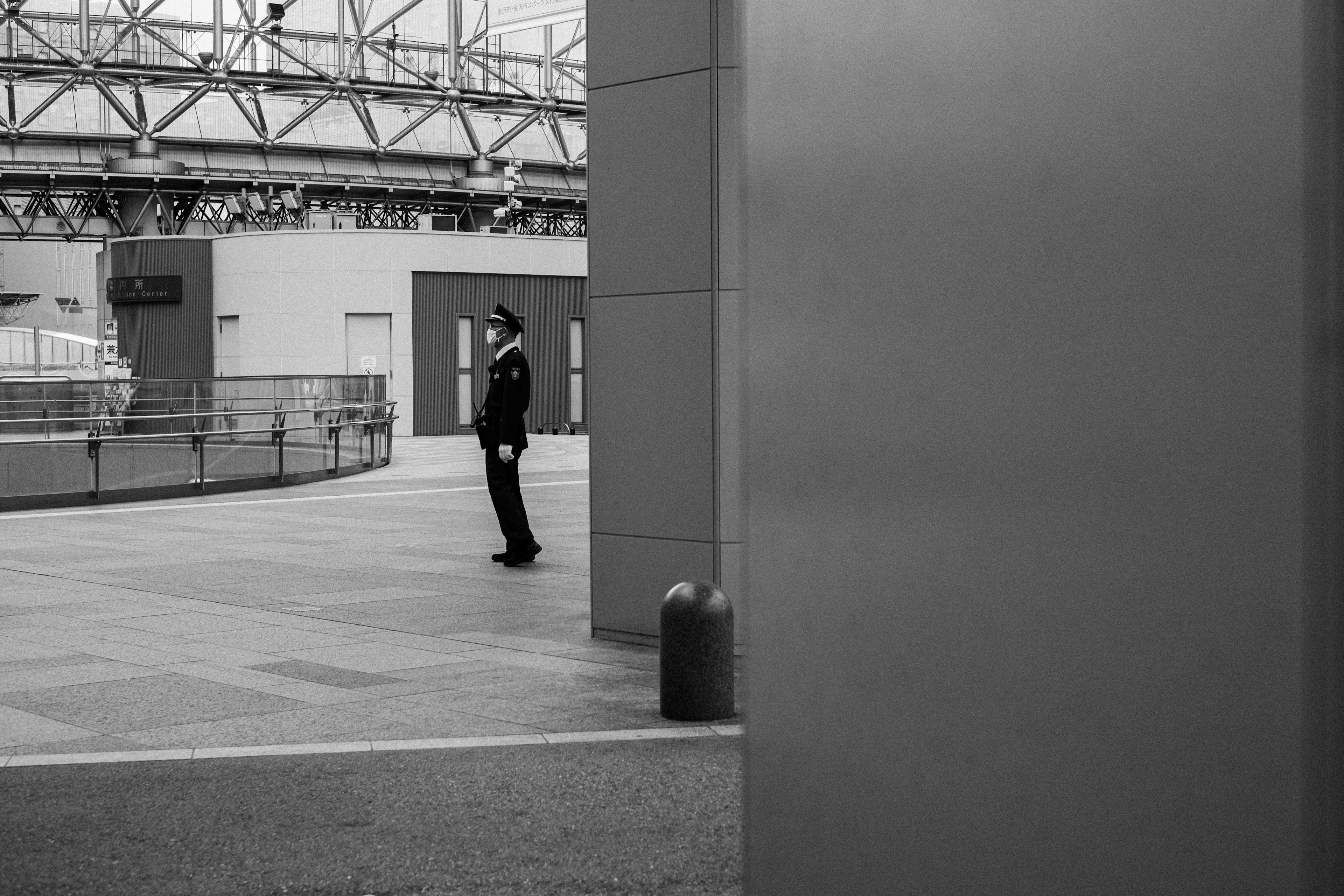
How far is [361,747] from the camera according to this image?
5.54m

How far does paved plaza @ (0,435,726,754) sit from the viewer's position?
238 inches

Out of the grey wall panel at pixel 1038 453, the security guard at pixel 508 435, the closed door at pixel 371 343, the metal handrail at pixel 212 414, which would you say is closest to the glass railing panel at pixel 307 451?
the metal handrail at pixel 212 414

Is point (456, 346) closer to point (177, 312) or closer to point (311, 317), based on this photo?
point (311, 317)

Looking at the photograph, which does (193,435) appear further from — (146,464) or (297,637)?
(297,637)

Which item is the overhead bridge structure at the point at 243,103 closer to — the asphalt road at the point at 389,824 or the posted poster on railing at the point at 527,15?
the posted poster on railing at the point at 527,15

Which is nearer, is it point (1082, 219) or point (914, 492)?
point (1082, 219)

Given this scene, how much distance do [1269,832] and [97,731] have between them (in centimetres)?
547

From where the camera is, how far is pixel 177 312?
37406mm

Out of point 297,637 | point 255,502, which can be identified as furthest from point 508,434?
point 255,502

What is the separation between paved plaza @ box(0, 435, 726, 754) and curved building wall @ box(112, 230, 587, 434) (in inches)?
769

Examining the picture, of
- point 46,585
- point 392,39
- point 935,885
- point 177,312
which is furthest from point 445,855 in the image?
point 392,39

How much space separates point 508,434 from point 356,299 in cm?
2484

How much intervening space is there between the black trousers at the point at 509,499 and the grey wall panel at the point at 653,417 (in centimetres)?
296

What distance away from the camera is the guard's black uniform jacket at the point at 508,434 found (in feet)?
36.4
